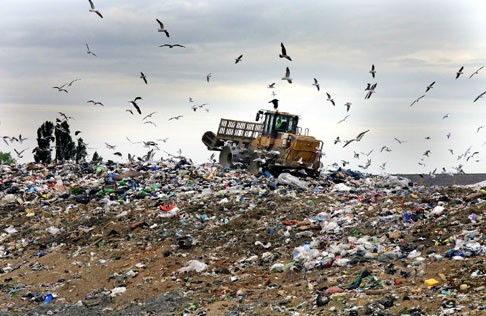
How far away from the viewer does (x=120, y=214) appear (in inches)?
526

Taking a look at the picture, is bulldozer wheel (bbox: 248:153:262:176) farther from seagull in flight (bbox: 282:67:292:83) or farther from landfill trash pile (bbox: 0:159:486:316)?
seagull in flight (bbox: 282:67:292:83)

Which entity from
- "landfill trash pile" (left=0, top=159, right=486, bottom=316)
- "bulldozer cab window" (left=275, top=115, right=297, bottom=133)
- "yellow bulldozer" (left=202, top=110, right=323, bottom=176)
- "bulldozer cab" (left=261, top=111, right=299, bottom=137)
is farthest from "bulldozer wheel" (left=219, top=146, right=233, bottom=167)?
"landfill trash pile" (left=0, top=159, right=486, bottom=316)

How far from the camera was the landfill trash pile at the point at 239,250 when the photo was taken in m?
8.26

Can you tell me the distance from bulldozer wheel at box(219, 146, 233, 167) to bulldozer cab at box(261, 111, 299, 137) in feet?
7.23

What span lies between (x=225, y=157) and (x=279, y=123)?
2.91 m

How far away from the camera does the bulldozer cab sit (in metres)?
18.3

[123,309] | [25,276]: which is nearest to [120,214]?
[25,276]

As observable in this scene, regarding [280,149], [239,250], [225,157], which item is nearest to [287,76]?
[239,250]

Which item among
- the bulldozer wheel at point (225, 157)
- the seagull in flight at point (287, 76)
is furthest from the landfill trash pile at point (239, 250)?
the bulldozer wheel at point (225, 157)

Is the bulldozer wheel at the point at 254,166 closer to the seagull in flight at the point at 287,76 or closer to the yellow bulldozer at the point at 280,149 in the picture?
the yellow bulldozer at the point at 280,149

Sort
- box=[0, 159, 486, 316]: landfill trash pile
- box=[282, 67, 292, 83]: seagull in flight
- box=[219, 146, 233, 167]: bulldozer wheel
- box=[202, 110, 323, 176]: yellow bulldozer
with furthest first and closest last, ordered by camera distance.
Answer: box=[219, 146, 233, 167]: bulldozer wheel, box=[202, 110, 323, 176]: yellow bulldozer, box=[282, 67, 292, 83]: seagull in flight, box=[0, 159, 486, 316]: landfill trash pile

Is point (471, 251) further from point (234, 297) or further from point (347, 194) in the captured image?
point (347, 194)

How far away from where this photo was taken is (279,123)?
1834cm

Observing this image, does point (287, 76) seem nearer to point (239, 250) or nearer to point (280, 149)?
point (239, 250)
